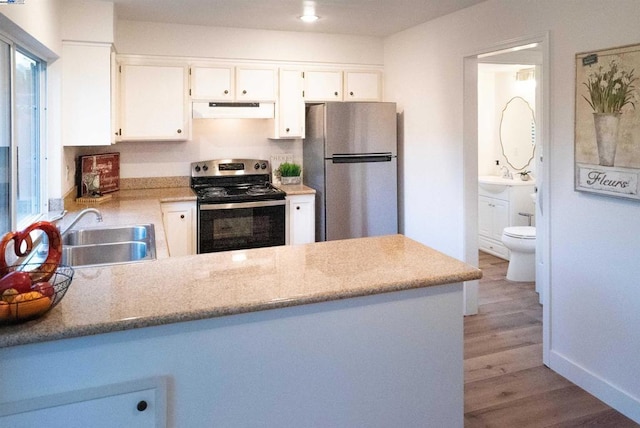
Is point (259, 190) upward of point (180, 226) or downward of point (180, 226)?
upward

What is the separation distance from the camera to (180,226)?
3.84m

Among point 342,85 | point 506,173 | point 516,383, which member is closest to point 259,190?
point 342,85

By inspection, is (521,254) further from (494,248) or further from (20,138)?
(20,138)

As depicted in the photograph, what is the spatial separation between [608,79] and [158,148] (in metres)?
3.46

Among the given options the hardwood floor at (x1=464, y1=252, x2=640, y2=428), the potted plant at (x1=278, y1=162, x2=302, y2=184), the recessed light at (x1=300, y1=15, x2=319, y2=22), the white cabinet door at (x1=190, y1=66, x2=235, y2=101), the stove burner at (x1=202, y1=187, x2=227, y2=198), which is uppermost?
the recessed light at (x1=300, y1=15, x2=319, y2=22)

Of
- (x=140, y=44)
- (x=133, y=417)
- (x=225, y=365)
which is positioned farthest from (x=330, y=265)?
(x=140, y=44)

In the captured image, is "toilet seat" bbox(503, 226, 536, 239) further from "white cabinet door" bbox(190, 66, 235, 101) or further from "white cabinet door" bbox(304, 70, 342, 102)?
"white cabinet door" bbox(190, 66, 235, 101)

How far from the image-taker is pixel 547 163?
2.85m

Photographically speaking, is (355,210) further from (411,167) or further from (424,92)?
(424,92)

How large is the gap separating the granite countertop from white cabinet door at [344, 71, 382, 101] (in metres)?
2.78

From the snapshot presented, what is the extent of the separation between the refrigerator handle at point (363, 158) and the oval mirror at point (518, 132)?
243cm

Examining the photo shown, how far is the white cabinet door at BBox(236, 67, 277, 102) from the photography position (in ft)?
13.6

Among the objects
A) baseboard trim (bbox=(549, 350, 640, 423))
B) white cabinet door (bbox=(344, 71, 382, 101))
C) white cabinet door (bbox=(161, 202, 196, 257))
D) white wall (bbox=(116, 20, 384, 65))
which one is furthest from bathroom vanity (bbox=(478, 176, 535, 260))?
white cabinet door (bbox=(161, 202, 196, 257))

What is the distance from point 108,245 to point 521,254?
3.82 metres
